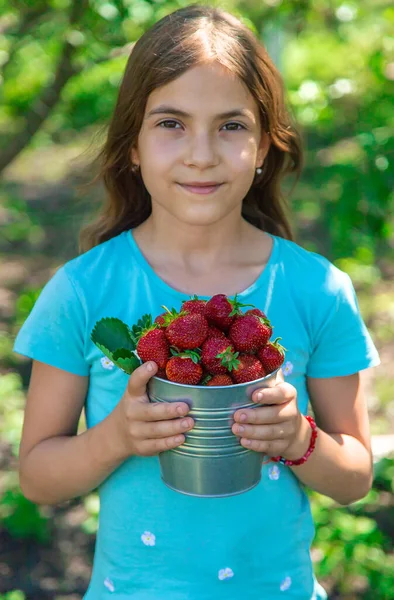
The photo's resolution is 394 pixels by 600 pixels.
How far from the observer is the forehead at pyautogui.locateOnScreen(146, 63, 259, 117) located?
5.96 ft

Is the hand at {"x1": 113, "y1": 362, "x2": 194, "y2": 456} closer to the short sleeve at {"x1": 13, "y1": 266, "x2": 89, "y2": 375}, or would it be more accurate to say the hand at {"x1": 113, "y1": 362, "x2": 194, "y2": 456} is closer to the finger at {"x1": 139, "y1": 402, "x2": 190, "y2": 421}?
the finger at {"x1": 139, "y1": 402, "x2": 190, "y2": 421}

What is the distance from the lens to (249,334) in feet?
4.98

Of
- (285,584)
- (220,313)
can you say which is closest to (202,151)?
(220,313)

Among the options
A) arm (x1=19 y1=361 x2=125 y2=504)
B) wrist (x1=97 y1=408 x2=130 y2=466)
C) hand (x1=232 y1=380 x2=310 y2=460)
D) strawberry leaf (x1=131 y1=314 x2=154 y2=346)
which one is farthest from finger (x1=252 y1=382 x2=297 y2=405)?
arm (x1=19 y1=361 x2=125 y2=504)

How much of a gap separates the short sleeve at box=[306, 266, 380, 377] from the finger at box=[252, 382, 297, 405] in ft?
1.16

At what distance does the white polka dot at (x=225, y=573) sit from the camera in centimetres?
187

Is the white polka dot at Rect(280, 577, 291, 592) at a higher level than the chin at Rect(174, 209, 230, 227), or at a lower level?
lower

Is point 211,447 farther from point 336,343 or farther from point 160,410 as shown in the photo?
point 336,343

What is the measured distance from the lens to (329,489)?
198cm

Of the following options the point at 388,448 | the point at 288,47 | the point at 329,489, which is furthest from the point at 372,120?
the point at 288,47

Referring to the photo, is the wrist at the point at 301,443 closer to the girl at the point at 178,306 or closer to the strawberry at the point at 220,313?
the girl at the point at 178,306

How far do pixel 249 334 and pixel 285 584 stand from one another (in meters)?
0.71

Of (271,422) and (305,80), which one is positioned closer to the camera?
(271,422)

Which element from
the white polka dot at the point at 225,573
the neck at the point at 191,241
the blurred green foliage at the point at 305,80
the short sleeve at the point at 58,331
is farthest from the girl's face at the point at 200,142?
the white polka dot at the point at 225,573
